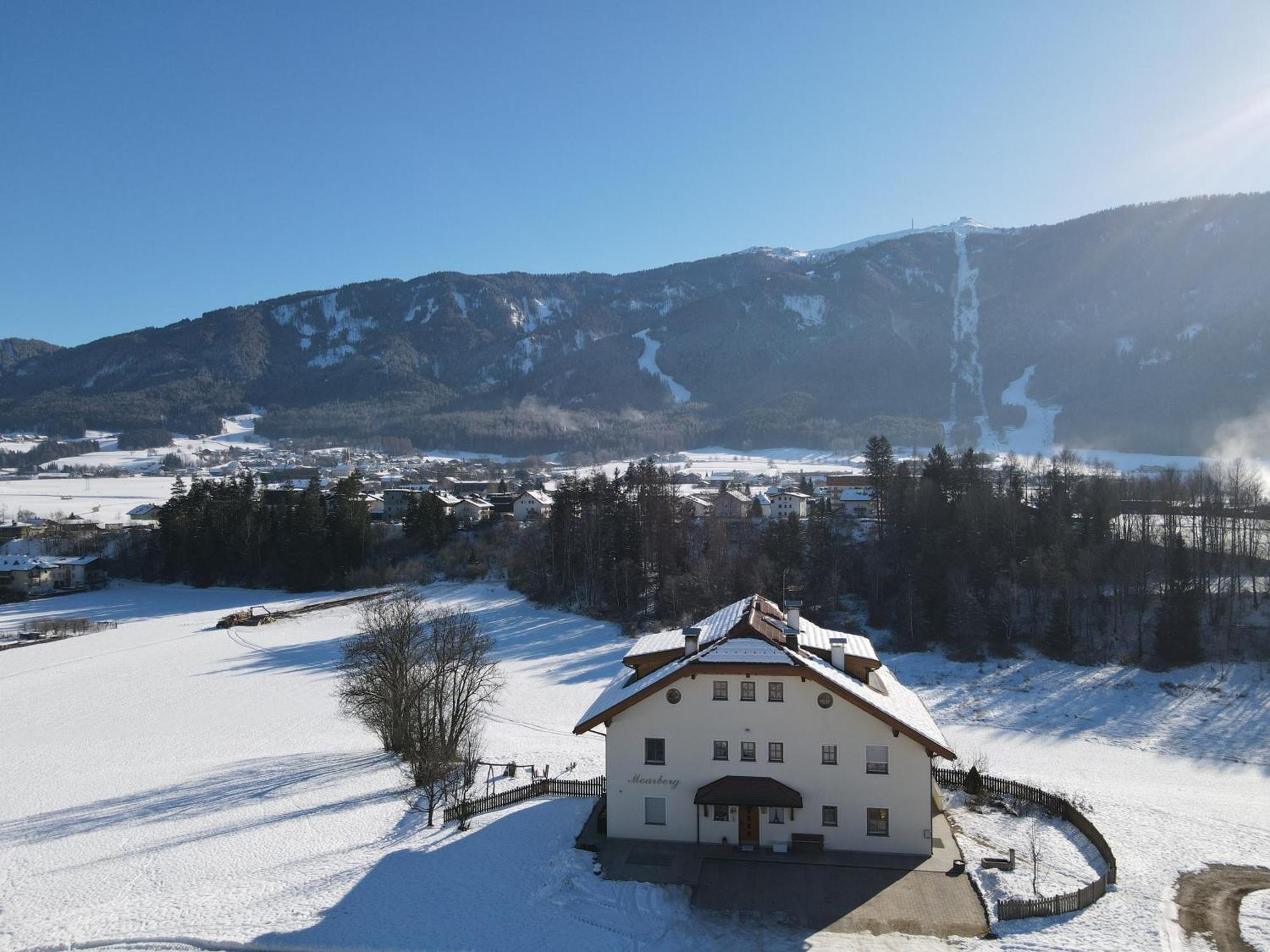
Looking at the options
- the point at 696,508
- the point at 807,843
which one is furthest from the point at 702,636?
the point at 696,508

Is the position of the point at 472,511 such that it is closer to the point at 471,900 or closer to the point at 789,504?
the point at 789,504

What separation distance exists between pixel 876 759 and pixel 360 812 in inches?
616

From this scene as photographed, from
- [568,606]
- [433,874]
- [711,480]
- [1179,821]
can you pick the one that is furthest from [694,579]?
[711,480]

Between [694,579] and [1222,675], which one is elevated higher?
[694,579]

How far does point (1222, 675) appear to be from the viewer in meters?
45.1

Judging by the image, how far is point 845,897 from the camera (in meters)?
17.8

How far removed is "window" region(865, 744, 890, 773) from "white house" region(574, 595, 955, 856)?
0.02 meters

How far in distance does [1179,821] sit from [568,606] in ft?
158

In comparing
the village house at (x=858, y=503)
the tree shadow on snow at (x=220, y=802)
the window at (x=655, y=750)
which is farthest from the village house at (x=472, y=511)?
the window at (x=655, y=750)

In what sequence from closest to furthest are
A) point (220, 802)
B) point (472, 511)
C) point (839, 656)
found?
1. point (839, 656)
2. point (220, 802)
3. point (472, 511)

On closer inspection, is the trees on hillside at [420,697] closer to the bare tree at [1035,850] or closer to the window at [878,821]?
the window at [878,821]

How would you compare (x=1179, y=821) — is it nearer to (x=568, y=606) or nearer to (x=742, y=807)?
(x=742, y=807)

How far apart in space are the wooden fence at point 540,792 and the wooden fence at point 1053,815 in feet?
35.3

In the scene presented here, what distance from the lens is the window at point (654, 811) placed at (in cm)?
2094
